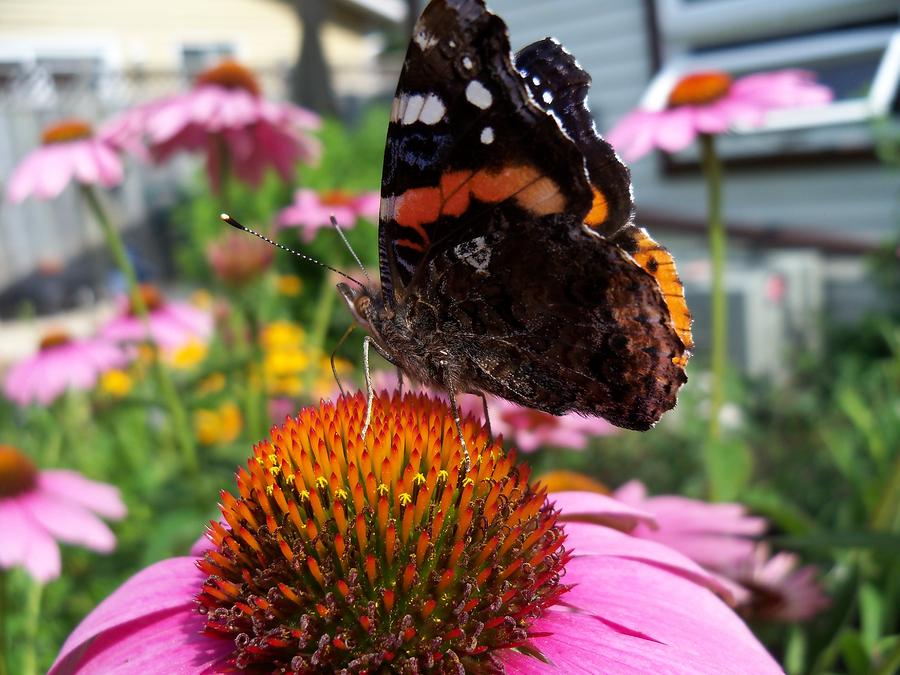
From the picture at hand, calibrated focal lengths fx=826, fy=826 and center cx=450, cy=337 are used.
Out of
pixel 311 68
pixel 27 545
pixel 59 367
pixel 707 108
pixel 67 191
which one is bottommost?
pixel 27 545

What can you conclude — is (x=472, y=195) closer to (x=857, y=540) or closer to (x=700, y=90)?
(x=857, y=540)

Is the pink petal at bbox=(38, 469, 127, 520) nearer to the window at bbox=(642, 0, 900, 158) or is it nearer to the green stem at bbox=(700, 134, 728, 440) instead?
the green stem at bbox=(700, 134, 728, 440)

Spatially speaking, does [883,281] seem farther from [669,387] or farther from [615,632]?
[615,632]

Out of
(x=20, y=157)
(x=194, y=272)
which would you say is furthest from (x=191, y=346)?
(x=20, y=157)

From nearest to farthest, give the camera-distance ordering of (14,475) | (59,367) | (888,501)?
(888,501) → (14,475) → (59,367)

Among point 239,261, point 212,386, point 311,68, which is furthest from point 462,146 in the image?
point 311,68
